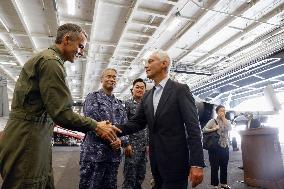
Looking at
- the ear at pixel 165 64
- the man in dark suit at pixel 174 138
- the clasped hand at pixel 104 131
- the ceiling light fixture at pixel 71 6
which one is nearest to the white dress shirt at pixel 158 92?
the man in dark suit at pixel 174 138

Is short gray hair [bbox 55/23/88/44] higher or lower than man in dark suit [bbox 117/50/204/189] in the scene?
higher

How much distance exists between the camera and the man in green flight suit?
1.64 meters

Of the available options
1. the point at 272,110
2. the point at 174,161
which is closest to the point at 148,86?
the point at 174,161

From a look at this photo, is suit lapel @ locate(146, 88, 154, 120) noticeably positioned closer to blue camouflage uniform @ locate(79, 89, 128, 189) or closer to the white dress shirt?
the white dress shirt

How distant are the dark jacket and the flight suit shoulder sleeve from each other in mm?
728

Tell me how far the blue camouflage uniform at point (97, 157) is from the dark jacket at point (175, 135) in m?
0.71

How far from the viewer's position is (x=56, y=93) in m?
1.70

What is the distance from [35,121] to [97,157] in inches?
46.3

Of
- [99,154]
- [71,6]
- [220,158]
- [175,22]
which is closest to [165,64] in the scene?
[99,154]

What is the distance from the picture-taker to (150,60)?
7.95 ft

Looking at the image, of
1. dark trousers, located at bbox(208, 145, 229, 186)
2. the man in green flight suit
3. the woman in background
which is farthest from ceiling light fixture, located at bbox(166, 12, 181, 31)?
the man in green flight suit

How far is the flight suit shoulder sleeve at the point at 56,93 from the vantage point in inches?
66.4

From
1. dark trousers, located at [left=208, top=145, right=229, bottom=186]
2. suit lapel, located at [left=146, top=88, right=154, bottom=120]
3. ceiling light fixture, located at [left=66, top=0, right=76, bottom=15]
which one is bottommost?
dark trousers, located at [left=208, top=145, right=229, bottom=186]

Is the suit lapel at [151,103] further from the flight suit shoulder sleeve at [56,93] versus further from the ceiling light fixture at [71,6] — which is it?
the ceiling light fixture at [71,6]
